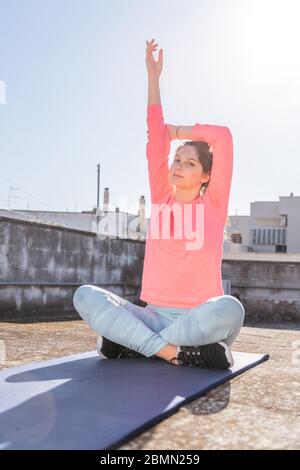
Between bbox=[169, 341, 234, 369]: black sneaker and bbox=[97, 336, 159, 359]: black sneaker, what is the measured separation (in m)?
0.27

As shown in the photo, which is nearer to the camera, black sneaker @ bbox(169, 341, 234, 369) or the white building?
black sneaker @ bbox(169, 341, 234, 369)

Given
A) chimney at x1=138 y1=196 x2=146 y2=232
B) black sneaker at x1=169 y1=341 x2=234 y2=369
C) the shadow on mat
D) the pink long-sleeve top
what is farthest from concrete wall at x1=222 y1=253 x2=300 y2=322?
chimney at x1=138 y1=196 x2=146 y2=232

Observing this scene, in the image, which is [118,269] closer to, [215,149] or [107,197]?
[215,149]

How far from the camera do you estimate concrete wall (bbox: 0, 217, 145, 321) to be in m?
6.89

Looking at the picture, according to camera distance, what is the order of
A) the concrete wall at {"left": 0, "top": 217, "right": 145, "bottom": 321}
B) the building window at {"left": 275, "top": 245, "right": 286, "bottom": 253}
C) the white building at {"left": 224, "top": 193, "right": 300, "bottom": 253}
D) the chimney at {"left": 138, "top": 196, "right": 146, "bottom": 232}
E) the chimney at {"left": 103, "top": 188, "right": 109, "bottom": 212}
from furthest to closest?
the building window at {"left": 275, "top": 245, "right": 286, "bottom": 253}, the white building at {"left": 224, "top": 193, "right": 300, "bottom": 253}, the chimney at {"left": 103, "top": 188, "right": 109, "bottom": 212}, the chimney at {"left": 138, "top": 196, "right": 146, "bottom": 232}, the concrete wall at {"left": 0, "top": 217, "right": 145, "bottom": 321}

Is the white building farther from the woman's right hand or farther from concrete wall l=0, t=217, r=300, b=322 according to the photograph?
the woman's right hand

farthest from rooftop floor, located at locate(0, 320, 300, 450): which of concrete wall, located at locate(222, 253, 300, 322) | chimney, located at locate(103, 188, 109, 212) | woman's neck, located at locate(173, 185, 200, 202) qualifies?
chimney, located at locate(103, 188, 109, 212)

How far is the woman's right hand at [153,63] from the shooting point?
3.30 m

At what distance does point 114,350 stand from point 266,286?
23.3ft

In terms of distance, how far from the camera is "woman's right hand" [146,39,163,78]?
10.8 ft

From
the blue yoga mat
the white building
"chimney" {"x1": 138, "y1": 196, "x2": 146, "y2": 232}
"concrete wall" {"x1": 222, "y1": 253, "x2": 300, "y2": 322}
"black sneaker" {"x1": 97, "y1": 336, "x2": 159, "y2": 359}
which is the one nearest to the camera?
the blue yoga mat

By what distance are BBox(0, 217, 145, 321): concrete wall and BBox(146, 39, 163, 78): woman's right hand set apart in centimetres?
393

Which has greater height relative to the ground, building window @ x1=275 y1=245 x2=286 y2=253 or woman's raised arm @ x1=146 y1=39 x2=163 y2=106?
woman's raised arm @ x1=146 y1=39 x2=163 y2=106

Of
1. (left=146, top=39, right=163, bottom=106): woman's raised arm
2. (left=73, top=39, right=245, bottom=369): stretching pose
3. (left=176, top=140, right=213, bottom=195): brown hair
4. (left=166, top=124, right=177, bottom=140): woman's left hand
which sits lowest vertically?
(left=73, top=39, right=245, bottom=369): stretching pose
